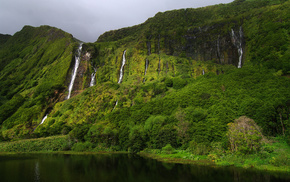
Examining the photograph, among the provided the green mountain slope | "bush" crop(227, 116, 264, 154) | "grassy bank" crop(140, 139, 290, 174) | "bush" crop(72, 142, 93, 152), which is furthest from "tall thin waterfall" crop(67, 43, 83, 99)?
"bush" crop(227, 116, 264, 154)

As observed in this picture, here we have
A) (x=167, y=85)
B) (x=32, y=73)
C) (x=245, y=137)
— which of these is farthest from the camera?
(x=32, y=73)

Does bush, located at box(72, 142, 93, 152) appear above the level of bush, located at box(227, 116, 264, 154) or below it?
below

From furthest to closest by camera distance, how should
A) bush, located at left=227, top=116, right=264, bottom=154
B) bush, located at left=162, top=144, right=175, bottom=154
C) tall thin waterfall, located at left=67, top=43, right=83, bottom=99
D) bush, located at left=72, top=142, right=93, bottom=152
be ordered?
tall thin waterfall, located at left=67, top=43, right=83, bottom=99 → bush, located at left=72, top=142, right=93, bottom=152 → bush, located at left=162, top=144, right=175, bottom=154 → bush, located at left=227, top=116, right=264, bottom=154

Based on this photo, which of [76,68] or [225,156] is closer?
[225,156]

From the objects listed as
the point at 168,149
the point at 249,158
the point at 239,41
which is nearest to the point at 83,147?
the point at 168,149

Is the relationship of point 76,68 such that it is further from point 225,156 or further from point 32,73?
point 225,156

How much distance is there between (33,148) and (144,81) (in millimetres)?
52768

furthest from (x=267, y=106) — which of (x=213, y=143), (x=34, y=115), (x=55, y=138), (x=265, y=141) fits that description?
(x=34, y=115)

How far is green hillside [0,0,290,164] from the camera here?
4438 centimetres

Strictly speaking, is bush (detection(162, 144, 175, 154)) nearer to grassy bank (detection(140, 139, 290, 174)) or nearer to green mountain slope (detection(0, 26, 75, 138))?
grassy bank (detection(140, 139, 290, 174))

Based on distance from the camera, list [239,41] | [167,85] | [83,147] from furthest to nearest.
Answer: [239,41]
[167,85]
[83,147]

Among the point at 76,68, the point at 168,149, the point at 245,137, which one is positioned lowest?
the point at 168,149

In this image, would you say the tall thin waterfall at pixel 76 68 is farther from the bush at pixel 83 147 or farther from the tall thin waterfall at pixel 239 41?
the tall thin waterfall at pixel 239 41

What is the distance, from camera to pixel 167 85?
3292 inches
